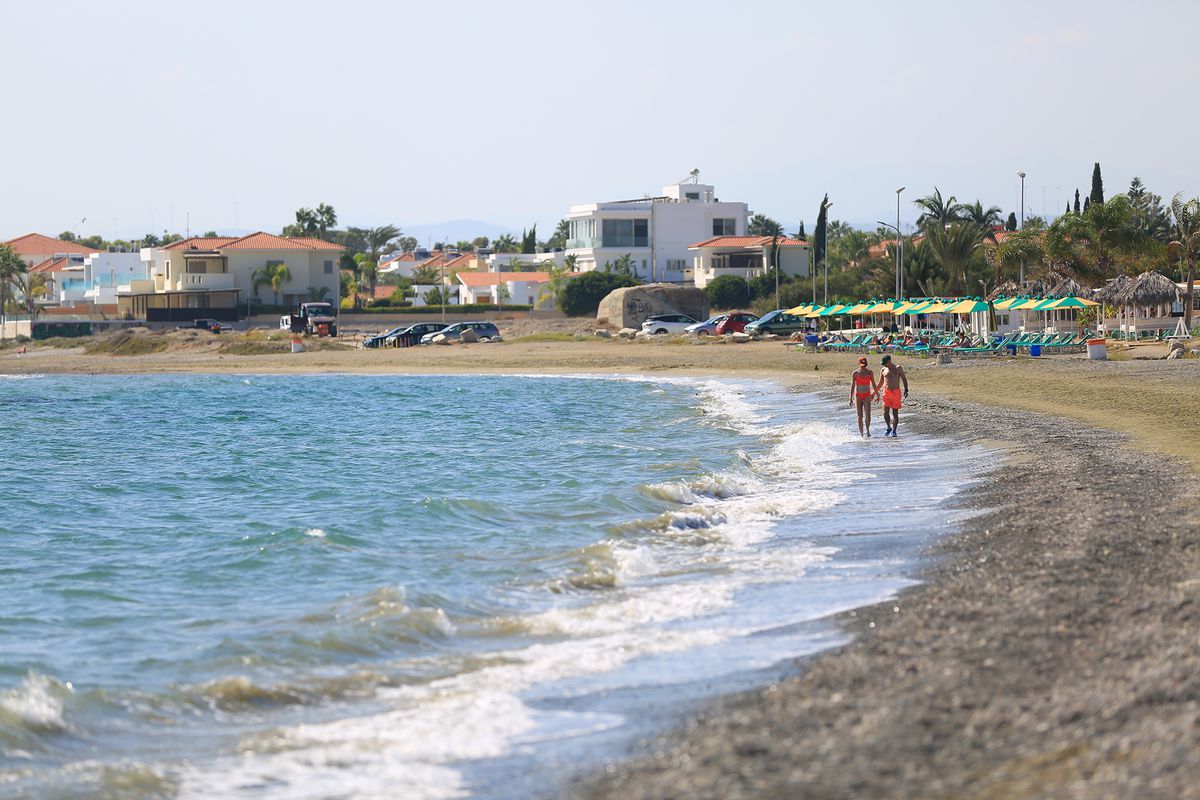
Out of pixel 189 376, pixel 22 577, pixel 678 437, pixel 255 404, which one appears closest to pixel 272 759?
pixel 22 577

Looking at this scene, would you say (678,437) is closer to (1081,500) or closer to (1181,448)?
(1181,448)

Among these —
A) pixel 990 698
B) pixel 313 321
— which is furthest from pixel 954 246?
pixel 990 698

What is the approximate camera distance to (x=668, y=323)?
69.8 meters

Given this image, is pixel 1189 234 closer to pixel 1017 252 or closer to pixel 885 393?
pixel 1017 252

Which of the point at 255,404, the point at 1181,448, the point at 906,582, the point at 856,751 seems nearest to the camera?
the point at 856,751

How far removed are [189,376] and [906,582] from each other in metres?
54.6

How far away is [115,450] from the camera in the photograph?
1229 inches

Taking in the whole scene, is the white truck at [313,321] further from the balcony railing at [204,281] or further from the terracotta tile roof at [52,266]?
the terracotta tile roof at [52,266]

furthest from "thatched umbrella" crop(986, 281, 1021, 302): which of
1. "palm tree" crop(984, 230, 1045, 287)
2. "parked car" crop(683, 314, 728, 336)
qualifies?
"parked car" crop(683, 314, 728, 336)

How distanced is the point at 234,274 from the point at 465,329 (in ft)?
95.1

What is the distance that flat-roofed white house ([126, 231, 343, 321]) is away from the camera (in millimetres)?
90812

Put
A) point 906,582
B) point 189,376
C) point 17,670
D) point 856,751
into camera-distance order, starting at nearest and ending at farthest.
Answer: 1. point 856,751
2. point 17,670
3. point 906,582
4. point 189,376

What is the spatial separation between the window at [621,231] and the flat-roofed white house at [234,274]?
18745 mm

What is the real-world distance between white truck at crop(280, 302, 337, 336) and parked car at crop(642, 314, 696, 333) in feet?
60.9
